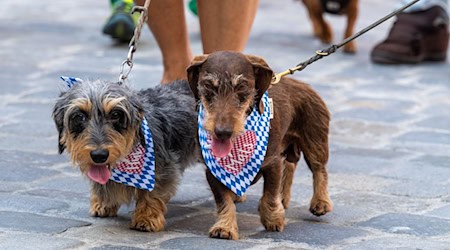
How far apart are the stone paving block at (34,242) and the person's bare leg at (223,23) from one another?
167cm

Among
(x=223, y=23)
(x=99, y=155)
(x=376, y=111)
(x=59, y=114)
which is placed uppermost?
(x=223, y=23)

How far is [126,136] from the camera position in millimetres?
4172

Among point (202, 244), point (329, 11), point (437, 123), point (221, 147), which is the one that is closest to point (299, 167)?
point (437, 123)

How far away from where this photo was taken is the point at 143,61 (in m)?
8.16

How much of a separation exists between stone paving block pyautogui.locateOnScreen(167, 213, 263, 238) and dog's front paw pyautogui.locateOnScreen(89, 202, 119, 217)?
0.84 feet

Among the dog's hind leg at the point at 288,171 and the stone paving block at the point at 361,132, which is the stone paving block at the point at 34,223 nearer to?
the dog's hind leg at the point at 288,171

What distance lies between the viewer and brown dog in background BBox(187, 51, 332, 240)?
3932 mm

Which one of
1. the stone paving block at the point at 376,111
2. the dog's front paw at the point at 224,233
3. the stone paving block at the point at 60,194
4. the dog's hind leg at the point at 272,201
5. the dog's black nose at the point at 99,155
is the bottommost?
the stone paving block at the point at 376,111

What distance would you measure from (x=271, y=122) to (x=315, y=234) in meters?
A: 0.50

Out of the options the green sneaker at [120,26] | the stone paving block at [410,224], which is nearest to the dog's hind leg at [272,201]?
Answer: the stone paving block at [410,224]

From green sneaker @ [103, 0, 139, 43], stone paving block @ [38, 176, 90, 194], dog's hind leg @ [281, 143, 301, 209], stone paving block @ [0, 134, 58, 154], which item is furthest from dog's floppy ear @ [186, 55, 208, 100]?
green sneaker @ [103, 0, 139, 43]

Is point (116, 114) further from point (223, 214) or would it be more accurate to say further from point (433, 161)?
point (433, 161)

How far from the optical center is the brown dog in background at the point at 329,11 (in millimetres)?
8867

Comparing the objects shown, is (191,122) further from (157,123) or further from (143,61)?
(143,61)
